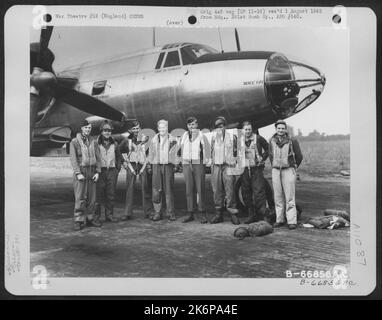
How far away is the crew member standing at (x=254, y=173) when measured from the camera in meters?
4.27

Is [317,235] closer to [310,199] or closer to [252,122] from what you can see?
[310,199]

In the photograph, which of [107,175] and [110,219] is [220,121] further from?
[110,219]

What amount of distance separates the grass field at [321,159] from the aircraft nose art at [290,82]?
53cm

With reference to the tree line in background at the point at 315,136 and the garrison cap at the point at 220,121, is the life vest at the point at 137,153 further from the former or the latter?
the tree line in background at the point at 315,136

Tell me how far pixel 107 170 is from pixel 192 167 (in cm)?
104

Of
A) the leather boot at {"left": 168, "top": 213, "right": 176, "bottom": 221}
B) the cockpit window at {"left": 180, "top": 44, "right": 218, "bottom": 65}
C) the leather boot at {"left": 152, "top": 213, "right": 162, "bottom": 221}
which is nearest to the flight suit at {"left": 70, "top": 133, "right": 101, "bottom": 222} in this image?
the leather boot at {"left": 152, "top": 213, "right": 162, "bottom": 221}

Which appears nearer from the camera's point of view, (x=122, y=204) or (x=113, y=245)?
(x=113, y=245)

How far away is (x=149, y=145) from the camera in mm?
4395

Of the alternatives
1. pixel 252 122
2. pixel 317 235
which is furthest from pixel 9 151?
pixel 317 235

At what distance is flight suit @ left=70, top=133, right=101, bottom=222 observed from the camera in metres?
4.20

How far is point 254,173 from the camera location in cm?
429

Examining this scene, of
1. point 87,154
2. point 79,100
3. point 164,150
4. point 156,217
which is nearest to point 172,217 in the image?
point 156,217

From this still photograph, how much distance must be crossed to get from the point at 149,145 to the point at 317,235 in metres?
2.29
